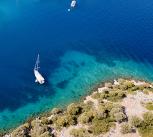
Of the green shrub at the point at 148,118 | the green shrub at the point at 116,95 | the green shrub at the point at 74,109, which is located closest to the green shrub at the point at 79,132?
the green shrub at the point at 74,109

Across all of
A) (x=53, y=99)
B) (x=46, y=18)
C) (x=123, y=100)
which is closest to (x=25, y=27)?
(x=46, y=18)

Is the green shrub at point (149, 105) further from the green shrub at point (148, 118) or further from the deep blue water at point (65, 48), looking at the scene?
the deep blue water at point (65, 48)

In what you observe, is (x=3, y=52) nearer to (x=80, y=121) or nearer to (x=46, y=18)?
(x=46, y=18)

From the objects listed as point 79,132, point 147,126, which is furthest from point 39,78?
point 147,126

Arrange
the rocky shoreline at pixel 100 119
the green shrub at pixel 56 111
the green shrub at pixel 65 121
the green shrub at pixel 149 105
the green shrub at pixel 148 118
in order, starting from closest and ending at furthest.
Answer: the rocky shoreline at pixel 100 119, the green shrub at pixel 65 121, the green shrub at pixel 148 118, the green shrub at pixel 56 111, the green shrub at pixel 149 105

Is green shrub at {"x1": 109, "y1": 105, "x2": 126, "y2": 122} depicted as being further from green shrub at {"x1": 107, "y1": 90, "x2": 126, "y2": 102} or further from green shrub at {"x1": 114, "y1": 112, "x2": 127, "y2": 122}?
green shrub at {"x1": 107, "y1": 90, "x2": 126, "y2": 102}

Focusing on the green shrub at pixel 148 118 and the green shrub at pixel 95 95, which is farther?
the green shrub at pixel 95 95

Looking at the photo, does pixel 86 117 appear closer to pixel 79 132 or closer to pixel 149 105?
pixel 79 132
